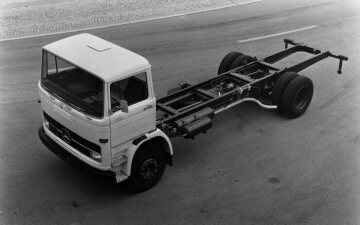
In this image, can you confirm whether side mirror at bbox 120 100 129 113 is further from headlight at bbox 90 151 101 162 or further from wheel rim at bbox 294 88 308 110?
wheel rim at bbox 294 88 308 110

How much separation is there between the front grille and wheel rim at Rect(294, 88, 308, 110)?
501cm

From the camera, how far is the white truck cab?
7.60m

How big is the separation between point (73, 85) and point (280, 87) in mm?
4789

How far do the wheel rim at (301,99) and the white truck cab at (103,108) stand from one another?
149 inches

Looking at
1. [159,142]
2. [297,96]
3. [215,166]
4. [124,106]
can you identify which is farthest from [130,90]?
[297,96]

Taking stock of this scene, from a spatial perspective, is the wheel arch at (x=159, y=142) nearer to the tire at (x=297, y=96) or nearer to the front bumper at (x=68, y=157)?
the front bumper at (x=68, y=157)

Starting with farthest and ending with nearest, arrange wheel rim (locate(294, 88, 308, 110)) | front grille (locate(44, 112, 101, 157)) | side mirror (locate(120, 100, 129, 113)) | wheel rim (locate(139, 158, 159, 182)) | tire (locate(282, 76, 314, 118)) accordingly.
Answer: wheel rim (locate(294, 88, 308, 110)), tire (locate(282, 76, 314, 118)), wheel rim (locate(139, 158, 159, 182)), front grille (locate(44, 112, 101, 157)), side mirror (locate(120, 100, 129, 113))

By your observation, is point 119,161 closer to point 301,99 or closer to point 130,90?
point 130,90

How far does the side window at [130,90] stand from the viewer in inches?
300

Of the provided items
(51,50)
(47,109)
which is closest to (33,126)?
(47,109)

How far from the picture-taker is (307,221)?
25.9 ft

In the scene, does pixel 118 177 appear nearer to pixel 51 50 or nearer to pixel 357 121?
pixel 51 50

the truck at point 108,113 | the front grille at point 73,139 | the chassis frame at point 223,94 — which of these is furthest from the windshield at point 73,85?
the chassis frame at point 223,94

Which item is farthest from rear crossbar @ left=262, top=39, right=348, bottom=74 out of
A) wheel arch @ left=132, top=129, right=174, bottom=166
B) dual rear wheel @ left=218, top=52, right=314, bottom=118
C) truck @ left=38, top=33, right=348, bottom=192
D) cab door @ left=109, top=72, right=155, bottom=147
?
cab door @ left=109, top=72, right=155, bottom=147
